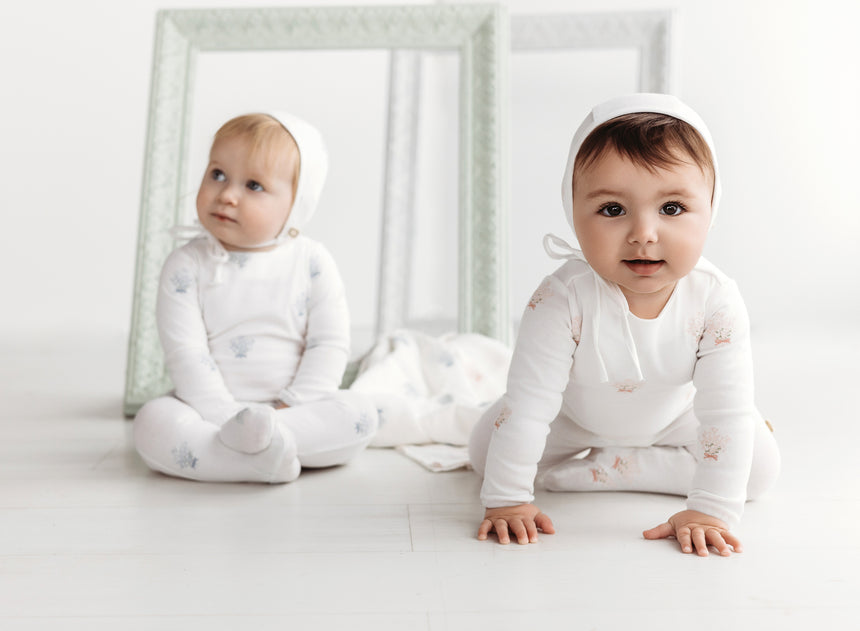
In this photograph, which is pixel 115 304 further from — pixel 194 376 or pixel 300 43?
pixel 194 376

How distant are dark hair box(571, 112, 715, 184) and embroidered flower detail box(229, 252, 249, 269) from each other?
772 mm

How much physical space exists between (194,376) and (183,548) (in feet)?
1.67

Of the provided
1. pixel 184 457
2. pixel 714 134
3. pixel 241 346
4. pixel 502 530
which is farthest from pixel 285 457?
pixel 714 134

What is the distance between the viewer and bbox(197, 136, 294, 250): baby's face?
66.4 inches

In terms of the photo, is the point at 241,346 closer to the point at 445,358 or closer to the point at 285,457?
the point at 285,457

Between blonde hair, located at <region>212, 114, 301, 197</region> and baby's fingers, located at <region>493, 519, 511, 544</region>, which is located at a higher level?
blonde hair, located at <region>212, 114, 301, 197</region>

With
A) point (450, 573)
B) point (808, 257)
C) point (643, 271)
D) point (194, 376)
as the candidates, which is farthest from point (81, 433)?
point (808, 257)

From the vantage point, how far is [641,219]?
1.19m

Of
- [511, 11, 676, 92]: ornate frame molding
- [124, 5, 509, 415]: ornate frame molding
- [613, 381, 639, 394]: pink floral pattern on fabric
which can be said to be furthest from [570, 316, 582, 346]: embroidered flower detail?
[511, 11, 676, 92]: ornate frame molding

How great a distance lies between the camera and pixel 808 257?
349cm

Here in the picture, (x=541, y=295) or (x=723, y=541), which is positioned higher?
(x=541, y=295)

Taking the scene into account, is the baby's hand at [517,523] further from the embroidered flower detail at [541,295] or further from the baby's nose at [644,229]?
the baby's nose at [644,229]

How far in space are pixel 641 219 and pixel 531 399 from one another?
0.29 metres

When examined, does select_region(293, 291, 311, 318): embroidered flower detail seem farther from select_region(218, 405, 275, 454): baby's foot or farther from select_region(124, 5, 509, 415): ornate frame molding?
select_region(124, 5, 509, 415): ornate frame molding
